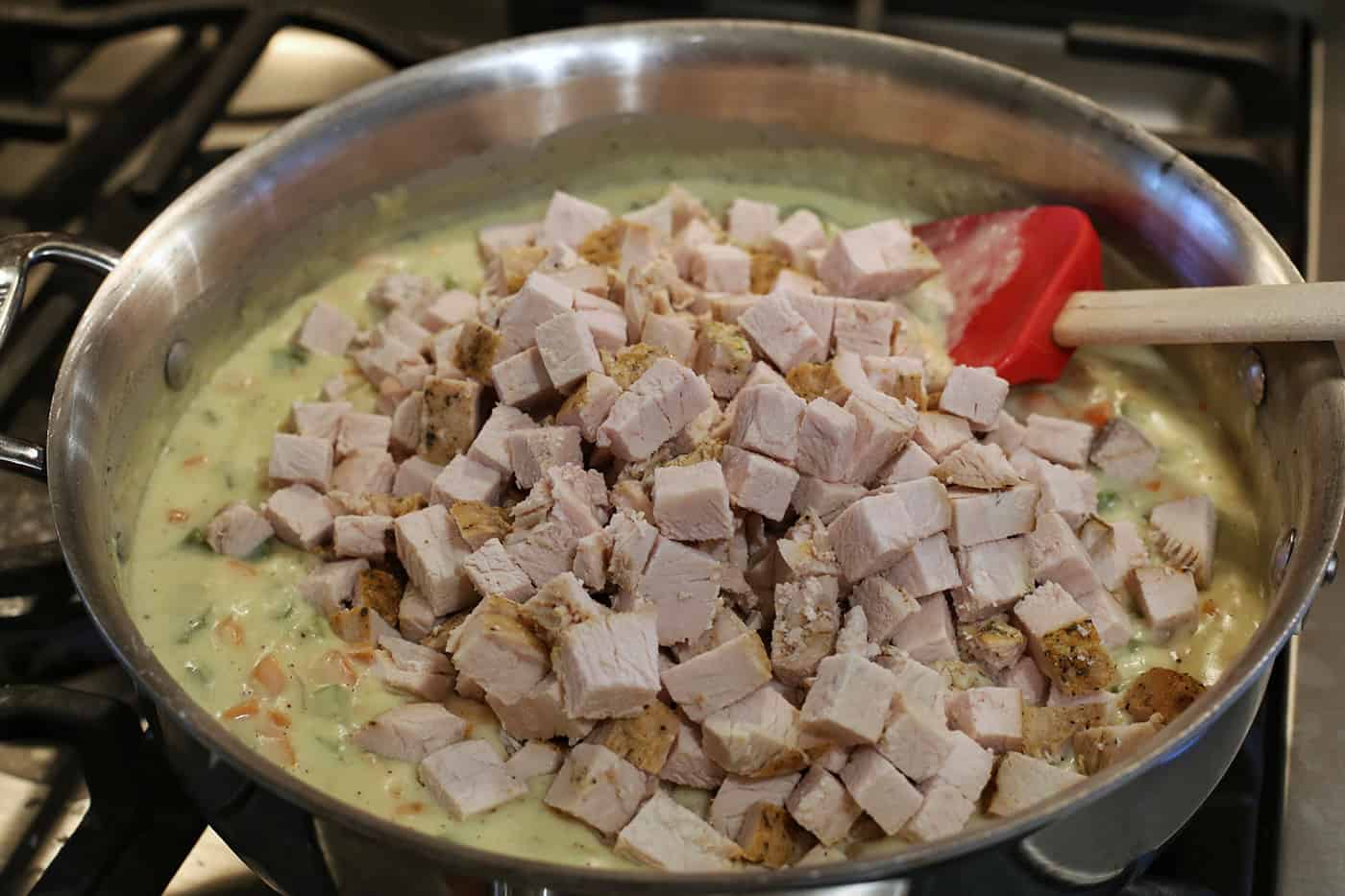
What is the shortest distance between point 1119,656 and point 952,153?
0.87m

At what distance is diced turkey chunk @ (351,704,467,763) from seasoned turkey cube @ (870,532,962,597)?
1.65ft

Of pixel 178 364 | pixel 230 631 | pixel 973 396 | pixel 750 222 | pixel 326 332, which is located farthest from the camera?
pixel 750 222

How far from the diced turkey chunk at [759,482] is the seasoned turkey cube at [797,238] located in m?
0.51

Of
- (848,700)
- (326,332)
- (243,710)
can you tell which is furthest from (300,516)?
(848,700)

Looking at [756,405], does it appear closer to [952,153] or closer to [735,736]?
[735,736]

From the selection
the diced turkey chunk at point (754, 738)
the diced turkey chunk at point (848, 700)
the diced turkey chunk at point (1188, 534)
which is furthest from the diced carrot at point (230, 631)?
the diced turkey chunk at point (1188, 534)

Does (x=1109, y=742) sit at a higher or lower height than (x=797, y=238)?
lower

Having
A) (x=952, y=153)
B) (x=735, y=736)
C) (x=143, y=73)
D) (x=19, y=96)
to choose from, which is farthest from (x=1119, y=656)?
(x=19, y=96)

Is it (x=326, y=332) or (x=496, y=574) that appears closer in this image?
(x=496, y=574)

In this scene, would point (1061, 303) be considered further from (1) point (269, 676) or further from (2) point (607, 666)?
(1) point (269, 676)

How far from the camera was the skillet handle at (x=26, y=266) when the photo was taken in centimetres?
135

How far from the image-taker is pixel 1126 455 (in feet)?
5.47

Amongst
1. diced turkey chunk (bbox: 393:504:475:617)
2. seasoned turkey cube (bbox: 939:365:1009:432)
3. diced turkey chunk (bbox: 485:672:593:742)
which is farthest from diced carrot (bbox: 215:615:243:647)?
seasoned turkey cube (bbox: 939:365:1009:432)

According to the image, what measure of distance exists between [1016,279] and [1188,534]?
45cm
